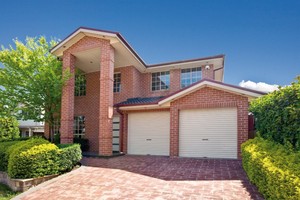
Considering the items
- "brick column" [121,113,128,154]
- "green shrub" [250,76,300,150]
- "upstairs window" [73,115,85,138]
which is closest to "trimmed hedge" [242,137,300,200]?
"green shrub" [250,76,300,150]

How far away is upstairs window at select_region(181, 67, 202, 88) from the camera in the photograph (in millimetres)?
14280

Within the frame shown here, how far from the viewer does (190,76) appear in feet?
47.6

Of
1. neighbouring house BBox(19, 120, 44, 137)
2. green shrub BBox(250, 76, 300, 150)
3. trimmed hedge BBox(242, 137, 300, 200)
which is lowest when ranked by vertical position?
neighbouring house BBox(19, 120, 44, 137)

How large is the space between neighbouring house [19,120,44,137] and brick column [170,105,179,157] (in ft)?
79.7

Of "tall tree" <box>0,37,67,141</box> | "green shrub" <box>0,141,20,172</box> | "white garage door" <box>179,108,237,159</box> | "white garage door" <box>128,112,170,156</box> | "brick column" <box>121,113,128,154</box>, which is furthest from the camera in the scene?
"brick column" <box>121,113,128,154</box>

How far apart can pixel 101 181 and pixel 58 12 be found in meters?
9.70

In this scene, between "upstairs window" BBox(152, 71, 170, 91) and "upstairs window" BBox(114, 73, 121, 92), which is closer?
"upstairs window" BBox(152, 71, 170, 91)

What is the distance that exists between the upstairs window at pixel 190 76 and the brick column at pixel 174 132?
3.88 metres

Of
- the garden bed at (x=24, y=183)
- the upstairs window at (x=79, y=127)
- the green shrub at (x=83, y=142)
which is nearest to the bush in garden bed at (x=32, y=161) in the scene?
the garden bed at (x=24, y=183)

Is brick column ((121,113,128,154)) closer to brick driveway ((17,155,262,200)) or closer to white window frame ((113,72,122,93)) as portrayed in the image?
white window frame ((113,72,122,93))

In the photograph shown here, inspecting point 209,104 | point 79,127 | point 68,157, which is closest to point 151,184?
point 68,157

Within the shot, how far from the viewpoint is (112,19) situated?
43.3 ft

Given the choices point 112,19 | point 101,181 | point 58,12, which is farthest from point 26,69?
point 101,181

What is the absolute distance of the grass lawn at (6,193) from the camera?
6270 mm
